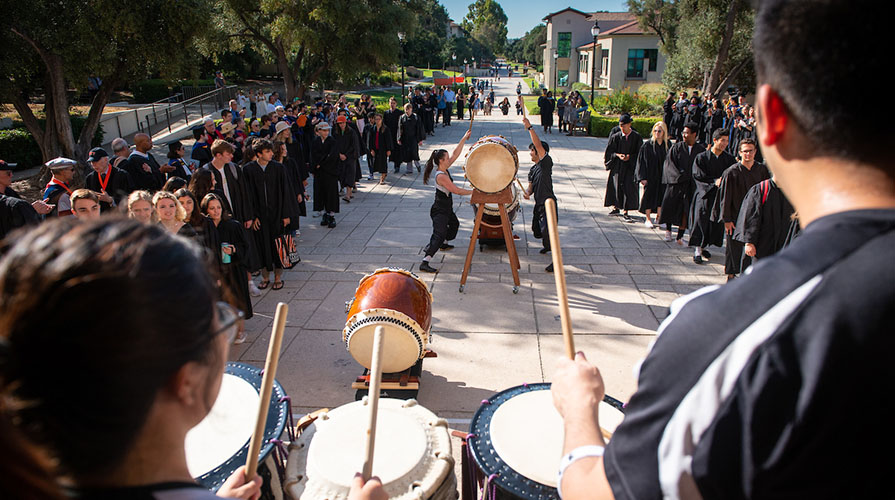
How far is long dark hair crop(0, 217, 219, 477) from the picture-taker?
2.77 ft

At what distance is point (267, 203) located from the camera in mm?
7012

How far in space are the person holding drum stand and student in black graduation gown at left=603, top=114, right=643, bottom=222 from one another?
30.7 ft

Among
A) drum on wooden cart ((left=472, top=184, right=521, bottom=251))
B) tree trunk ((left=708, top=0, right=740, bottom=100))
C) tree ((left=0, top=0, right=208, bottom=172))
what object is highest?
tree trunk ((left=708, top=0, right=740, bottom=100))

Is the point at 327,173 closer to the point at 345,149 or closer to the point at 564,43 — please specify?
the point at 345,149

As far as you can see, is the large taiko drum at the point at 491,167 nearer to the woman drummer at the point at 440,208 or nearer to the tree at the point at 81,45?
the woman drummer at the point at 440,208

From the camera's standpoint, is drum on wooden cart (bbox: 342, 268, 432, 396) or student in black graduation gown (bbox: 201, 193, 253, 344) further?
student in black graduation gown (bbox: 201, 193, 253, 344)

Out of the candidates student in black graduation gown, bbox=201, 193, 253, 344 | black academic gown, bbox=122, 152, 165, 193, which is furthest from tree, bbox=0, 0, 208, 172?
student in black graduation gown, bbox=201, 193, 253, 344

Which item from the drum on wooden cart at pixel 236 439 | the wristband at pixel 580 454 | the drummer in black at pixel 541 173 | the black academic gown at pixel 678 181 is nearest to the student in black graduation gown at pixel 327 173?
the drummer in black at pixel 541 173

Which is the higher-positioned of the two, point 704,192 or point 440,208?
point 704,192

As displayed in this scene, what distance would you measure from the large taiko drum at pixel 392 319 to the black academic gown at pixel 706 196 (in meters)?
4.89

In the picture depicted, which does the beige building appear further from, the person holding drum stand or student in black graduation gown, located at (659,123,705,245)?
the person holding drum stand

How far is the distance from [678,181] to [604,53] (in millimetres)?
48291

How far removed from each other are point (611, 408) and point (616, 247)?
18.9 feet

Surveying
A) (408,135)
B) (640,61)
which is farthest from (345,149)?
(640,61)
